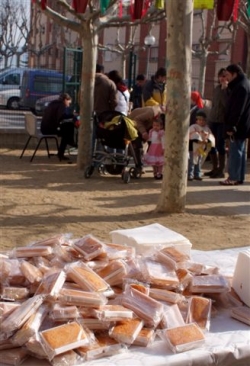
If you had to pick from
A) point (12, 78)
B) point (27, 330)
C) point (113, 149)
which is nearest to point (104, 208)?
point (113, 149)

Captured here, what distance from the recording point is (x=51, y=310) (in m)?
2.77

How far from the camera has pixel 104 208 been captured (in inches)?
317

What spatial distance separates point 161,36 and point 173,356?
142 ft

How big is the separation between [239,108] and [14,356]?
757 cm

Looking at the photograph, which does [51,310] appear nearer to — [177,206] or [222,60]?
[177,206]

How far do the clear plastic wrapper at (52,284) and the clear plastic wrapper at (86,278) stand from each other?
0.18 ft

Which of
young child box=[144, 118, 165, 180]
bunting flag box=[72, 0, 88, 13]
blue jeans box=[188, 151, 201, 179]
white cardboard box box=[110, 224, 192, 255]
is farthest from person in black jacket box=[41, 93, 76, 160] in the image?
white cardboard box box=[110, 224, 192, 255]

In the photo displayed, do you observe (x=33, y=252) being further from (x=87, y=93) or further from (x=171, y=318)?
(x=87, y=93)

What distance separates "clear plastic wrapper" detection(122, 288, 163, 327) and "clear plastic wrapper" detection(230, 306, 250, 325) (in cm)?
45

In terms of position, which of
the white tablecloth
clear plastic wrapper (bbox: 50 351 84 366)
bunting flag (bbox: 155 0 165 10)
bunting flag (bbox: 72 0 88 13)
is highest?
bunting flag (bbox: 155 0 165 10)

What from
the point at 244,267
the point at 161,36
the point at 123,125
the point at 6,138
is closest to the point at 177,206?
the point at 123,125

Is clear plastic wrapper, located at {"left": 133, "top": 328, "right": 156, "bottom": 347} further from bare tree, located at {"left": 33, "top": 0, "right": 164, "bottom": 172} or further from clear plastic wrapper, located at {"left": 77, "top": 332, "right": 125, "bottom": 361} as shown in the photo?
bare tree, located at {"left": 33, "top": 0, "right": 164, "bottom": 172}

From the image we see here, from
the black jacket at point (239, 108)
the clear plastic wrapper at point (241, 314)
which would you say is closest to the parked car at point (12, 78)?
the black jacket at point (239, 108)

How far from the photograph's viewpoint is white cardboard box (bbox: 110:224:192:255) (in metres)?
3.80
